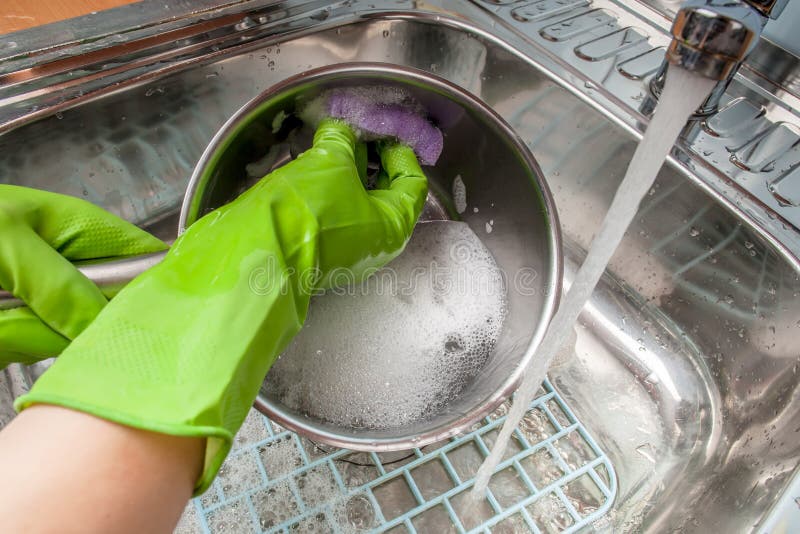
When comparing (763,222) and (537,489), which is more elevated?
(763,222)

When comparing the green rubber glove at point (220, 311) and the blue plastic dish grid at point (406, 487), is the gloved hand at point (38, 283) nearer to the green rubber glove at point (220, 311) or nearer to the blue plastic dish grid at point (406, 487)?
the green rubber glove at point (220, 311)

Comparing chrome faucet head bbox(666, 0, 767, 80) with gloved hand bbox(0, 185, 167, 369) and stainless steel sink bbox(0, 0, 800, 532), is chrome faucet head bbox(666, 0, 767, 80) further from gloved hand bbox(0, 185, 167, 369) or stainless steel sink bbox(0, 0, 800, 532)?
gloved hand bbox(0, 185, 167, 369)

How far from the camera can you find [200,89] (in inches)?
28.3

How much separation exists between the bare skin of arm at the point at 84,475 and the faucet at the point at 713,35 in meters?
0.48

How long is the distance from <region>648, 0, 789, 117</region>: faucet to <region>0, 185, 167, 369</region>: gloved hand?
554mm

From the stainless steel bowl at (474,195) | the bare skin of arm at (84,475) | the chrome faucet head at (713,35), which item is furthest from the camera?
the stainless steel bowl at (474,195)

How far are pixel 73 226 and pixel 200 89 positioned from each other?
285 millimetres

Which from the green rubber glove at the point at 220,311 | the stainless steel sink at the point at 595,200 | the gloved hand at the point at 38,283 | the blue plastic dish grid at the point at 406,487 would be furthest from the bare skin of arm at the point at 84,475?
the stainless steel sink at the point at 595,200

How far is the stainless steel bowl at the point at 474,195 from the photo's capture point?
0.55 meters

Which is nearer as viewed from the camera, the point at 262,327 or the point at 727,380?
the point at 262,327

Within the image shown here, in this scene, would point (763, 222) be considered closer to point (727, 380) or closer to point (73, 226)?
point (727, 380)

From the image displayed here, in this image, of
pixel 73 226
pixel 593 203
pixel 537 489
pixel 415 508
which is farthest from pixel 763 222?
pixel 73 226

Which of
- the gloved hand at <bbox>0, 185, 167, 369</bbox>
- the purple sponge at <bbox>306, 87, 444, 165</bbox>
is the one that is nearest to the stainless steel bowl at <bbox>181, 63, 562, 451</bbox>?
the purple sponge at <bbox>306, 87, 444, 165</bbox>

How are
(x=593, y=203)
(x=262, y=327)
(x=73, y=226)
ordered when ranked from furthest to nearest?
(x=593, y=203)
(x=73, y=226)
(x=262, y=327)
